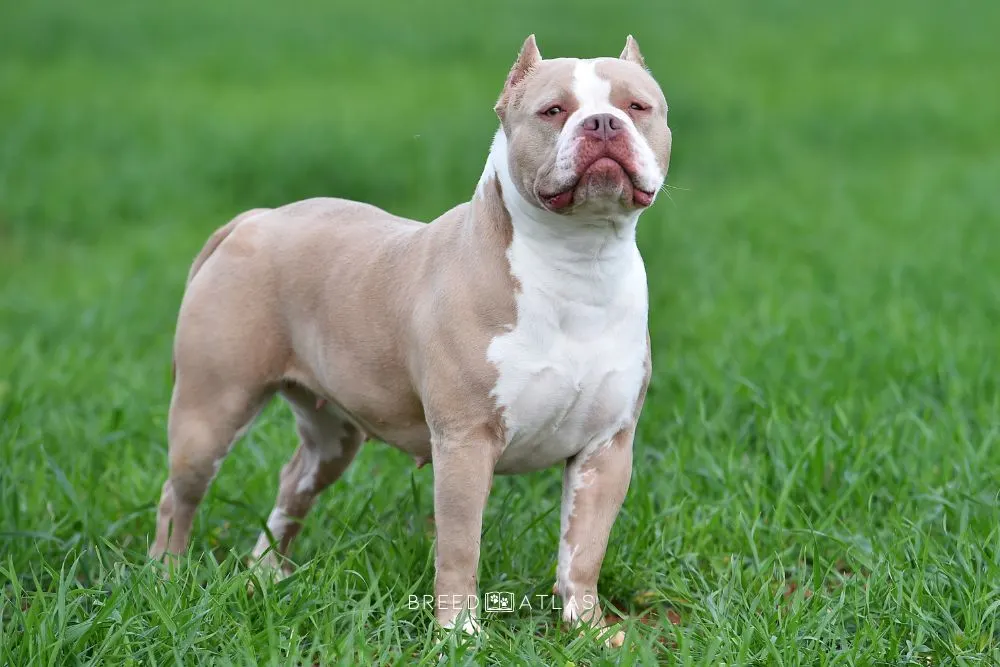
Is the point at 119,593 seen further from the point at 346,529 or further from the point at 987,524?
the point at 987,524

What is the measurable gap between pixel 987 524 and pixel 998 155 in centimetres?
709

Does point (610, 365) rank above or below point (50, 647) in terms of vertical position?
above

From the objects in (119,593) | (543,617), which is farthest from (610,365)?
(119,593)

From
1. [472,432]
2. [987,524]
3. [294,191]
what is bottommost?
[294,191]

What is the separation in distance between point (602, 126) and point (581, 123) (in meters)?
0.05

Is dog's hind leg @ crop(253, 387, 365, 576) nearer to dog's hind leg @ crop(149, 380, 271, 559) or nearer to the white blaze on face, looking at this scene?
dog's hind leg @ crop(149, 380, 271, 559)

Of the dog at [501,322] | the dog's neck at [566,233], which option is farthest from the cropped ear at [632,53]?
the dog's neck at [566,233]

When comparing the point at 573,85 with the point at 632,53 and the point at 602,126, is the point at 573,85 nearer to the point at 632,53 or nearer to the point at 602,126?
the point at 602,126

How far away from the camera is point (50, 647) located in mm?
3145

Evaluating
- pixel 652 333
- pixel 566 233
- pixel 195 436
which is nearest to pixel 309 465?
pixel 195 436

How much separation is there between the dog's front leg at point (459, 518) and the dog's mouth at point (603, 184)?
62cm

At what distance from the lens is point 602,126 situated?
3.08 metres

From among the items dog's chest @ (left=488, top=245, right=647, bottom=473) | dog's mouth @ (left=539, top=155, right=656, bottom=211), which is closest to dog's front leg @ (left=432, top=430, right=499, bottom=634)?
dog's chest @ (left=488, top=245, right=647, bottom=473)

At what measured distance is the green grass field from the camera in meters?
3.45
